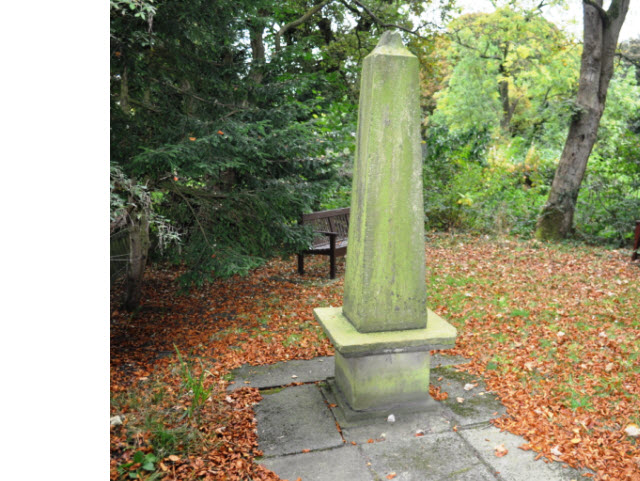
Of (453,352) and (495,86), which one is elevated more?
(495,86)

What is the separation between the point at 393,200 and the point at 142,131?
314 cm

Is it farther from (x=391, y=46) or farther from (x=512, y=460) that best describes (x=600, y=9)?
(x=512, y=460)

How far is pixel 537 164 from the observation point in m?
13.0

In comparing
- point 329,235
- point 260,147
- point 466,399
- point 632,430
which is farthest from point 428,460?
point 329,235

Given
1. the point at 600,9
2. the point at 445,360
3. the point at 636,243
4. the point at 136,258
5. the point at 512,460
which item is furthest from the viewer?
the point at 600,9

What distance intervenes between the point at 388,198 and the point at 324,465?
1.78 metres

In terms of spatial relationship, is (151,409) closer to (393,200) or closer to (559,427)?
(393,200)

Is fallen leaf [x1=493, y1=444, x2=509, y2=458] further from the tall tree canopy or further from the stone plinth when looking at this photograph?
the tall tree canopy

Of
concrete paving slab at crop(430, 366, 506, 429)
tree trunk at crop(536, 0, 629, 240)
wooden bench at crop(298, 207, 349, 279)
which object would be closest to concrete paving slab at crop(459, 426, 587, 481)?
concrete paving slab at crop(430, 366, 506, 429)

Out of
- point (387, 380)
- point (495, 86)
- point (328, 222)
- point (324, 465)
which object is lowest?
point (324, 465)

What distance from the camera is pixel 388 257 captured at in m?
3.21

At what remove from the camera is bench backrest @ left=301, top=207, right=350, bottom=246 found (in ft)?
25.6

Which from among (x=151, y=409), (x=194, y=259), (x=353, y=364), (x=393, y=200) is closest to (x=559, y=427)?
(x=353, y=364)

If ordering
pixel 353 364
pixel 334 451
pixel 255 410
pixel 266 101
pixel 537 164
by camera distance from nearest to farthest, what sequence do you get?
pixel 334 451 < pixel 353 364 < pixel 255 410 < pixel 266 101 < pixel 537 164
